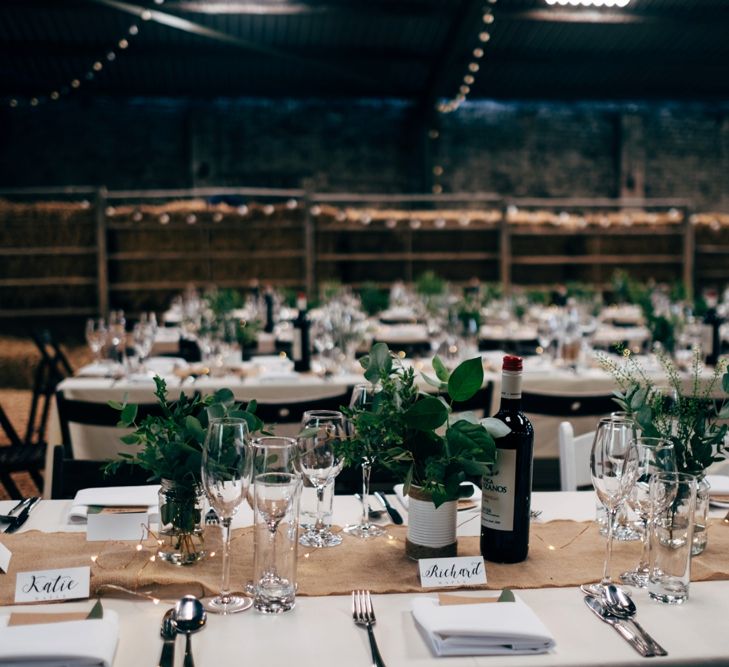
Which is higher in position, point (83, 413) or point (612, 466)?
point (612, 466)

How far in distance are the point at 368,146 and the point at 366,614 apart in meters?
12.4

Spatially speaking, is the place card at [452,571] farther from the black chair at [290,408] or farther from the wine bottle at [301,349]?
the wine bottle at [301,349]

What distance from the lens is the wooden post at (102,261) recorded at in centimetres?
1067

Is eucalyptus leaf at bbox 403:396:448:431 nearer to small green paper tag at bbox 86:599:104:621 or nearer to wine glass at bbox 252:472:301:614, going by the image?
wine glass at bbox 252:472:301:614

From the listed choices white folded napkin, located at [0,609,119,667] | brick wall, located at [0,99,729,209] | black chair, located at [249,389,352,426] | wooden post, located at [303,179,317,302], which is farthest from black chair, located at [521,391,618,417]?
brick wall, located at [0,99,729,209]

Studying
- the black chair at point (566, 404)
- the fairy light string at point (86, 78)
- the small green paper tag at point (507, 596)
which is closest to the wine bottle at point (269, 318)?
the black chair at point (566, 404)

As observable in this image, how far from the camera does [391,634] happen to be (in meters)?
1.26

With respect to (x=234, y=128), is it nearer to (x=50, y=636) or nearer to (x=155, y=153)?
(x=155, y=153)

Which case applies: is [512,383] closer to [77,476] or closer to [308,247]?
[77,476]

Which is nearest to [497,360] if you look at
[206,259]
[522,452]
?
[522,452]

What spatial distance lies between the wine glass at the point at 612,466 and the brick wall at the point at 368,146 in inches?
467

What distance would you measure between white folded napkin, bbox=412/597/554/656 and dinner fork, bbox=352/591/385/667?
0.26ft

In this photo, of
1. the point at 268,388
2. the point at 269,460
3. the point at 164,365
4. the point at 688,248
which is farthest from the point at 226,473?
the point at 688,248

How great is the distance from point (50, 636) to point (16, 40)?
→ 37.5ft
